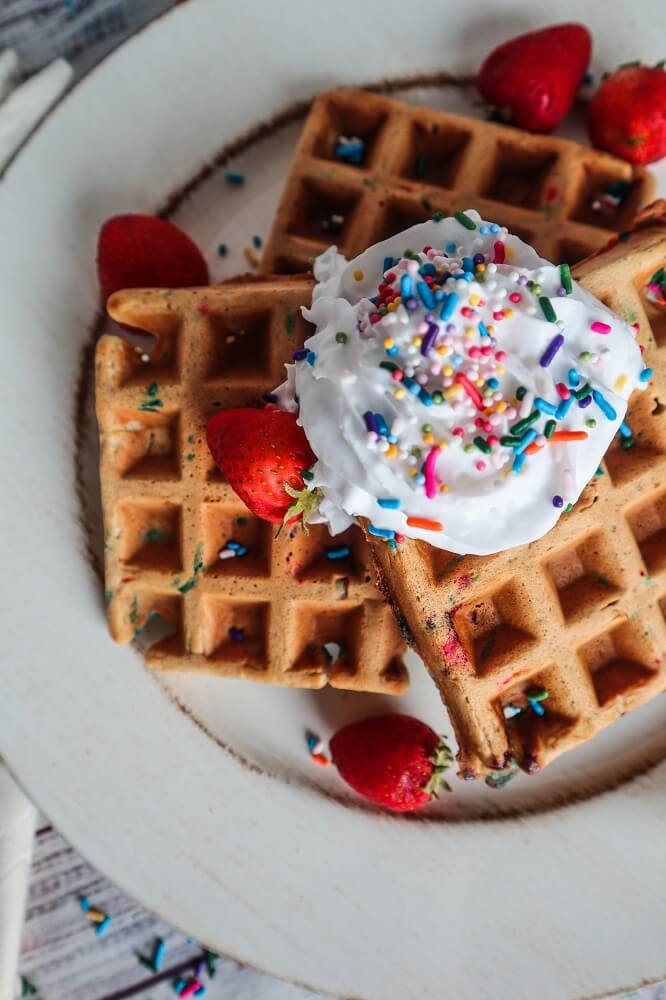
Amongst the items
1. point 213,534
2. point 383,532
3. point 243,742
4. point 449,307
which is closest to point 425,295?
point 449,307

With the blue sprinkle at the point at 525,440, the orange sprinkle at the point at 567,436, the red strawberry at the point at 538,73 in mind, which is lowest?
the orange sprinkle at the point at 567,436

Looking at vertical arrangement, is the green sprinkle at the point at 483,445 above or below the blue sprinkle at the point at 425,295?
below

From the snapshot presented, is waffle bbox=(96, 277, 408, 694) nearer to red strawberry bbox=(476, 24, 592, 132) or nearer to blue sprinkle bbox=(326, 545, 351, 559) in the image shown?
blue sprinkle bbox=(326, 545, 351, 559)

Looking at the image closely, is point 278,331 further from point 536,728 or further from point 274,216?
point 536,728

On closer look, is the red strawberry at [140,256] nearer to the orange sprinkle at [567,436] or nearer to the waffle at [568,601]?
the waffle at [568,601]

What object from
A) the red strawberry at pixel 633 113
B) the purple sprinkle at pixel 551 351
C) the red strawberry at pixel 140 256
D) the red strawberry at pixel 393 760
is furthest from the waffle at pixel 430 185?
the red strawberry at pixel 393 760

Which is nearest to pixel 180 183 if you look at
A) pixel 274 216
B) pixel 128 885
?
pixel 274 216

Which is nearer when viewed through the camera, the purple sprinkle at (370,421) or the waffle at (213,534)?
the purple sprinkle at (370,421)

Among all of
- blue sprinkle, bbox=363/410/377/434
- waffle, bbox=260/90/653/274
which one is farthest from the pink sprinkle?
waffle, bbox=260/90/653/274
